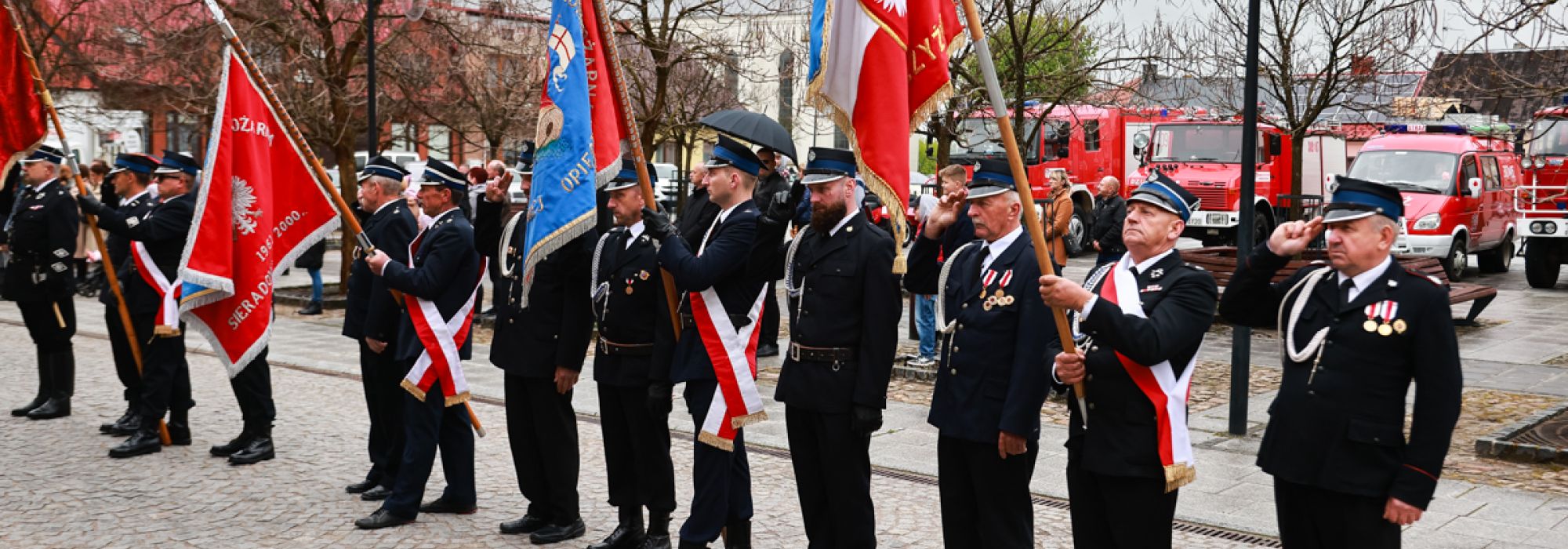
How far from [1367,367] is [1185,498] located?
3.39m

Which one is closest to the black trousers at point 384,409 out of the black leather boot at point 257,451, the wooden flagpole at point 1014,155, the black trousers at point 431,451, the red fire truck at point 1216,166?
the black trousers at point 431,451

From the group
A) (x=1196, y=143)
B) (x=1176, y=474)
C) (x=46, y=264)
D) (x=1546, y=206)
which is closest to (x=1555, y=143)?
(x=1546, y=206)

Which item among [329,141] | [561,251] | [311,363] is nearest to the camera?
[561,251]

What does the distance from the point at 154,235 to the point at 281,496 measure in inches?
88.1

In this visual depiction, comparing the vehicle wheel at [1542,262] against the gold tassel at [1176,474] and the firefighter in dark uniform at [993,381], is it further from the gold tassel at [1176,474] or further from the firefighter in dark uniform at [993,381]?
the gold tassel at [1176,474]

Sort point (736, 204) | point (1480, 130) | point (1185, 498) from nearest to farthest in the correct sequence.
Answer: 1. point (736, 204)
2. point (1185, 498)
3. point (1480, 130)

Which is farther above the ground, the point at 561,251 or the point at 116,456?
the point at 561,251

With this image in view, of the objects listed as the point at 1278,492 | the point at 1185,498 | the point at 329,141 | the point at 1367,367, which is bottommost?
the point at 1185,498

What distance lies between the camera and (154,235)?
877cm

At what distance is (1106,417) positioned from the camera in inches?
181

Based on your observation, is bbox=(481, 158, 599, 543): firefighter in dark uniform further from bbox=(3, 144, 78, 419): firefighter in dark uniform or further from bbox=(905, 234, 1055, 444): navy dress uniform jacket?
bbox=(3, 144, 78, 419): firefighter in dark uniform

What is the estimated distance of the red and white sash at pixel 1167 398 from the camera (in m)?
4.48

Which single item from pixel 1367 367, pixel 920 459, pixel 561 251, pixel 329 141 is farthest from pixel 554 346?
pixel 329 141

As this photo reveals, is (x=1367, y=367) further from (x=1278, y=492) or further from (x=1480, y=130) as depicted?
(x=1480, y=130)
